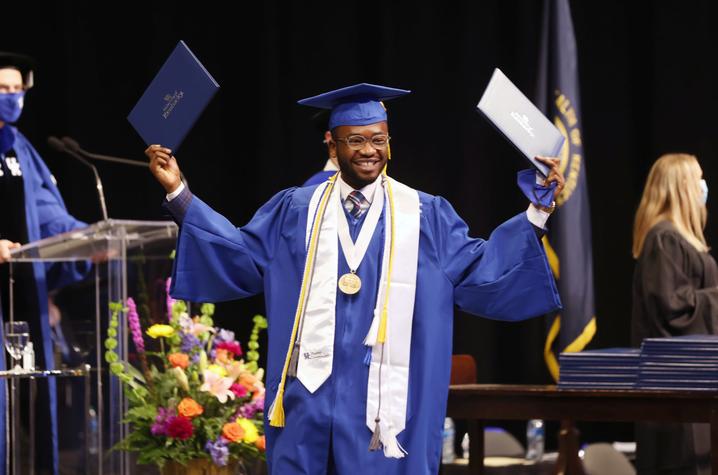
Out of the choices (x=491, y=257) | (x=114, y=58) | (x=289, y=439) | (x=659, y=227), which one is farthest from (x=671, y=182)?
(x=114, y=58)

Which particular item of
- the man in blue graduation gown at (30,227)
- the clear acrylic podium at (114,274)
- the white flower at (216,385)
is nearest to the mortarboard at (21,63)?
the man in blue graduation gown at (30,227)

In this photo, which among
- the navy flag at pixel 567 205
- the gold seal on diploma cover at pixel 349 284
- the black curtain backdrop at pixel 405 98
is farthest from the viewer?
the black curtain backdrop at pixel 405 98

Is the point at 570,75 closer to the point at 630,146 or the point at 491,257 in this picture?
the point at 630,146

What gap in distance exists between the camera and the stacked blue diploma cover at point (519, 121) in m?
3.54

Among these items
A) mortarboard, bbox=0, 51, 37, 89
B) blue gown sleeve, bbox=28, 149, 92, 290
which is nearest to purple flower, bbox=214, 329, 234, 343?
blue gown sleeve, bbox=28, 149, 92, 290

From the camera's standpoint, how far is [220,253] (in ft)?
12.3

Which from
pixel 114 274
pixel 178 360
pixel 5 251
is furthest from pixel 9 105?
pixel 178 360

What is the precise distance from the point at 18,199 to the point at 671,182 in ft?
9.91

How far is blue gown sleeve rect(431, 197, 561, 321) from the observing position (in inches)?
144

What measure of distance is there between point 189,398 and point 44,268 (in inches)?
46.9

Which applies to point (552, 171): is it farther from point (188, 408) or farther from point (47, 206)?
point (47, 206)

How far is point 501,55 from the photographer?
25.7ft

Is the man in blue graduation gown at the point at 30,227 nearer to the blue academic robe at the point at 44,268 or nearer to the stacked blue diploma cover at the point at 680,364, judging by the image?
the blue academic robe at the point at 44,268

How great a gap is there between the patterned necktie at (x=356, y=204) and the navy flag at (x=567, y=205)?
3252 mm
